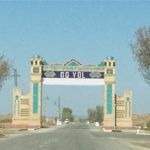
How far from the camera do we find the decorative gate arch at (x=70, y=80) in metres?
86.6

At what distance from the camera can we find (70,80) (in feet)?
283

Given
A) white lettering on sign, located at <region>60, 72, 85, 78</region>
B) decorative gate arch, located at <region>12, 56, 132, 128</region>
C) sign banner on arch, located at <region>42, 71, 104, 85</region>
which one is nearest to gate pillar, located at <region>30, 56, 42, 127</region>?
decorative gate arch, located at <region>12, 56, 132, 128</region>

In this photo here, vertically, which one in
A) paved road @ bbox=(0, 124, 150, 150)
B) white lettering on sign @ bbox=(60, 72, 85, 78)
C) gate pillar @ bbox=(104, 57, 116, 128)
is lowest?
paved road @ bbox=(0, 124, 150, 150)

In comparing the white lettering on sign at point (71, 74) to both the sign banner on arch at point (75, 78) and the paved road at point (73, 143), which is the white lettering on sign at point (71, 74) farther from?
the paved road at point (73, 143)

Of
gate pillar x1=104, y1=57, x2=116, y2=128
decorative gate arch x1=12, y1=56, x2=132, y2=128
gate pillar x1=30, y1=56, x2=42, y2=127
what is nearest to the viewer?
decorative gate arch x1=12, y1=56, x2=132, y2=128

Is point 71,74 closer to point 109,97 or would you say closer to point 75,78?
point 75,78

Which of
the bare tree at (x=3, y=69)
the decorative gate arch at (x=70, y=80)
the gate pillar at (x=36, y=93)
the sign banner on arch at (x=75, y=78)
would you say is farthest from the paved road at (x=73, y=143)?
the gate pillar at (x=36, y=93)

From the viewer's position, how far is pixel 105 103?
8688 cm

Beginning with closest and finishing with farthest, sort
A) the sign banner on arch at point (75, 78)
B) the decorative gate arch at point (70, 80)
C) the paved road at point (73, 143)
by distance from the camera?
the paved road at point (73, 143), the sign banner on arch at point (75, 78), the decorative gate arch at point (70, 80)

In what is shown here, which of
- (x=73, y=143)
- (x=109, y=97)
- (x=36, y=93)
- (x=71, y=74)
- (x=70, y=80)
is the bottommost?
(x=73, y=143)

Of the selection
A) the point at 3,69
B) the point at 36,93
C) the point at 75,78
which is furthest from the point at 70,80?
the point at 3,69

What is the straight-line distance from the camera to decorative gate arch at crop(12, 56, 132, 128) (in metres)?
86.6

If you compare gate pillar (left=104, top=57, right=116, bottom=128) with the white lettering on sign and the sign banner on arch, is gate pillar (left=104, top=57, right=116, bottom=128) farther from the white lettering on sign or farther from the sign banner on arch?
A: the white lettering on sign

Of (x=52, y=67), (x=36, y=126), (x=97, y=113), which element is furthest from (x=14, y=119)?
(x=97, y=113)
